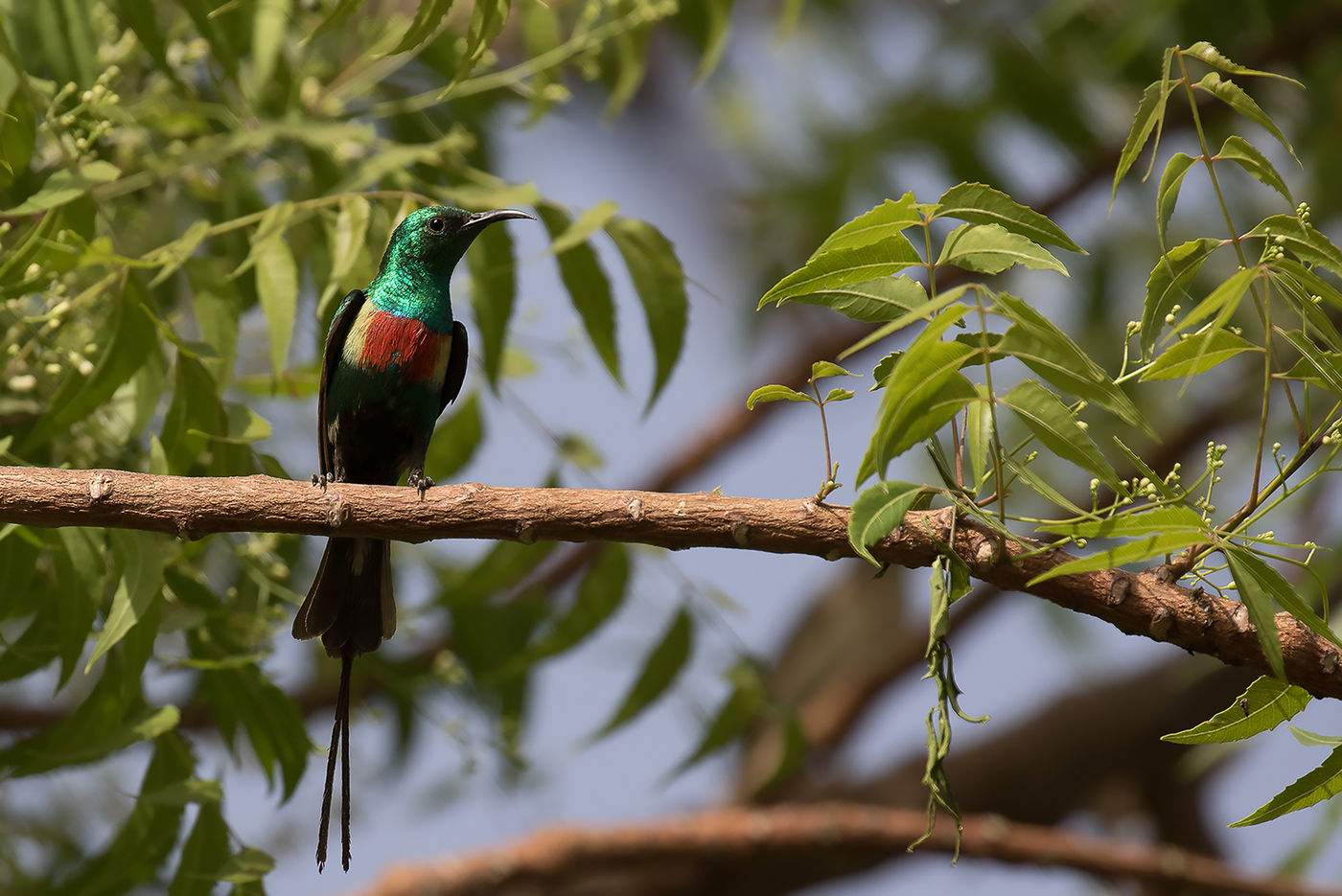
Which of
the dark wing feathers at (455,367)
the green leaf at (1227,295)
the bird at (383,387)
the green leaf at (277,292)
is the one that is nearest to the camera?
the green leaf at (1227,295)

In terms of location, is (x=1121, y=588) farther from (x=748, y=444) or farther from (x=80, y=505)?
(x=748, y=444)

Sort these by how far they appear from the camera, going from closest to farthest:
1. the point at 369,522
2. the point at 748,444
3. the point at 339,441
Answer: the point at 369,522
the point at 339,441
the point at 748,444

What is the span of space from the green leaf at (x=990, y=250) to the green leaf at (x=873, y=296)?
69 mm

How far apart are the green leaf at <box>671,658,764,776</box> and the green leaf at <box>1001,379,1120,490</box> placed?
2660 millimetres

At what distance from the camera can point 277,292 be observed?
3260mm

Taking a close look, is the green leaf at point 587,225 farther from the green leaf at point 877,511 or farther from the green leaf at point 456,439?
the green leaf at point 877,511

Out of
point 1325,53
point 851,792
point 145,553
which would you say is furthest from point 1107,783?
point 145,553

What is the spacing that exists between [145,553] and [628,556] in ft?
6.29

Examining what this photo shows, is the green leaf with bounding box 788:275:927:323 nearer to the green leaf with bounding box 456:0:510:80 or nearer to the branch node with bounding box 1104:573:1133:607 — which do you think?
the branch node with bounding box 1104:573:1133:607

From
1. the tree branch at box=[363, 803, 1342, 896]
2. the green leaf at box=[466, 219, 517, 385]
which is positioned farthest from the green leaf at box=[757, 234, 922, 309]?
the tree branch at box=[363, 803, 1342, 896]

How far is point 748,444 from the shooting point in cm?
800

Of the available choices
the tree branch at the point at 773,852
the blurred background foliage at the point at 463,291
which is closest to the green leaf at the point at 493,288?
the blurred background foliage at the point at 463,291

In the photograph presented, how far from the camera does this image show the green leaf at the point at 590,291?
3805 mm

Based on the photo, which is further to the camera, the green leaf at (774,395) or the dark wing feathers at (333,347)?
the dark wing feathers at (333,347)
